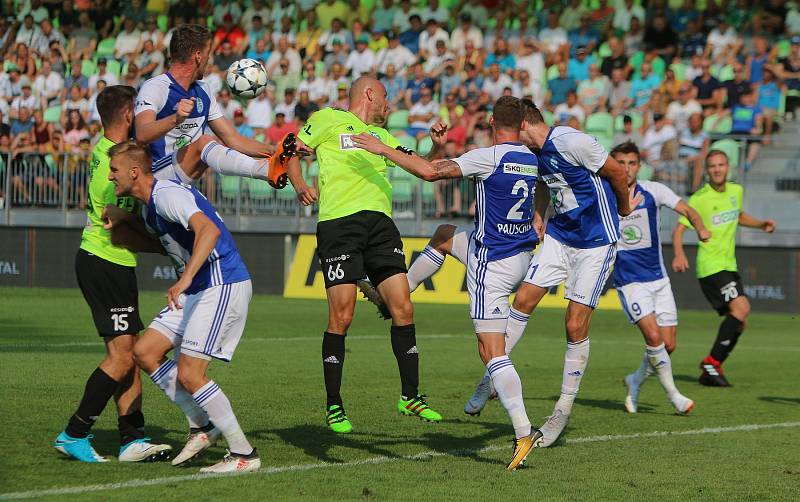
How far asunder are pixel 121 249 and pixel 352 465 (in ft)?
6.39

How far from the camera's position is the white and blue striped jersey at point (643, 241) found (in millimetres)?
11945

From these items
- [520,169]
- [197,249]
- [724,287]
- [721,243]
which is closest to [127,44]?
[721,243]

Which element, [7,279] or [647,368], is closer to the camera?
[647,368]

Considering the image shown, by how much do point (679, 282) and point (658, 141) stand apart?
8.20ft

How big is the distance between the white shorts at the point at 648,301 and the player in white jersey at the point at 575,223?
2.39 meters

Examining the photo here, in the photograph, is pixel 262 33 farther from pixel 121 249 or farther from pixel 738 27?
pixel 121 249

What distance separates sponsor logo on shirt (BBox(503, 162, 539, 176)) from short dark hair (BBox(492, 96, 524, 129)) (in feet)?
0.83

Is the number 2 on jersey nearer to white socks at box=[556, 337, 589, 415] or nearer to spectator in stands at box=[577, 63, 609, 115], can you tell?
white socks at box=[556, 337, 589, 415]

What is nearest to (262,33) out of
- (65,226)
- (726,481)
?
(65,226)

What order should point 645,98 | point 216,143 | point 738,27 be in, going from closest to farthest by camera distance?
point 216,143 → point 645,98 → point 738,27

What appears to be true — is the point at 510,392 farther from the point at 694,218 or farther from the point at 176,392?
the point at 694,218

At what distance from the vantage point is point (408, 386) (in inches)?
370

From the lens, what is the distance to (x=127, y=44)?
3033 centimetres

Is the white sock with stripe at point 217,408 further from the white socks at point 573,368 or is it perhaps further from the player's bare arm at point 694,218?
the player's bare arm at point 694,218
